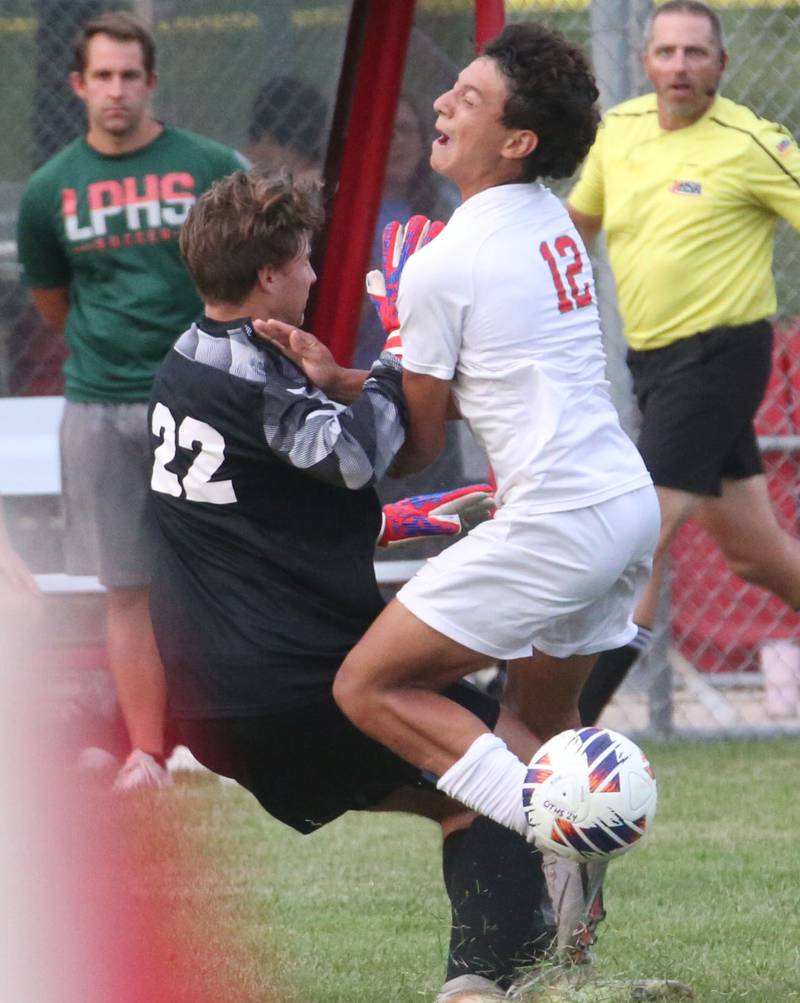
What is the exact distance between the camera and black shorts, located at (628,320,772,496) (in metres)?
5.77

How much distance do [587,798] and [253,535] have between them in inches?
30.5

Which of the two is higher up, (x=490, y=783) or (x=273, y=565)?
(x=273, y=565)

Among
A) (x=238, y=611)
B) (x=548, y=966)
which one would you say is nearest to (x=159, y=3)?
(x=238, y=611)

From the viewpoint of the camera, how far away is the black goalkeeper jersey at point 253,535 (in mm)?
3424

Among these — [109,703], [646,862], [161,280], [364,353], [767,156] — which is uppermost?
[767,156]

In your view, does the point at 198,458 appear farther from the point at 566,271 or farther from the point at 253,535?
the point at 566,271

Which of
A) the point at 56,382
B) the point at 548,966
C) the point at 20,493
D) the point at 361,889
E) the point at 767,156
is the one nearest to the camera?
the point at 548,966

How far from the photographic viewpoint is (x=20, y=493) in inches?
265

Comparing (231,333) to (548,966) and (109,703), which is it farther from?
(109,703)

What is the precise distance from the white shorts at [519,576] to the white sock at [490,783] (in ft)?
0.61

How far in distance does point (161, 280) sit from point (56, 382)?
120cm

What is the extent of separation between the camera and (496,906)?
343cm

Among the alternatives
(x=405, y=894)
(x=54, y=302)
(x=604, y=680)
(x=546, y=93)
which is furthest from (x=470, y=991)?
(x=54, y=302)

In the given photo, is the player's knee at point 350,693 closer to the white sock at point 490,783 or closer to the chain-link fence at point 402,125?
the white sock at point 490,783
